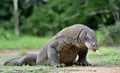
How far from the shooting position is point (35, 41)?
68.0 ft

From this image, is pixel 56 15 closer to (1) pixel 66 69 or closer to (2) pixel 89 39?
(2) pixel 89 39

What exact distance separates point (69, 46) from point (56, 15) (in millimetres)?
16063

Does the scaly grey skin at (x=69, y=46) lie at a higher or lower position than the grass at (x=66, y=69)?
higher

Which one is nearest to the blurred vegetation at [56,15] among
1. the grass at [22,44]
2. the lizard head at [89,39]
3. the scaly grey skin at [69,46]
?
the grass at [22,44]

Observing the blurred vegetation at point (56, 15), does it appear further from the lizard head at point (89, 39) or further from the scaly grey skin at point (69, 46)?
the lizard head at point (89, 39)

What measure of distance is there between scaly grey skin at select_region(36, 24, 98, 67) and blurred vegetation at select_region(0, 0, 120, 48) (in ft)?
41.4

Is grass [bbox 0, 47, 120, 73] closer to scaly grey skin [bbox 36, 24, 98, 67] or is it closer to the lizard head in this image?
scaly grey skin [bbox 36, 24, 98, 67]

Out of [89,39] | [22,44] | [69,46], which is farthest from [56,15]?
[89,39]

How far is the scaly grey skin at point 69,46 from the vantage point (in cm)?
948

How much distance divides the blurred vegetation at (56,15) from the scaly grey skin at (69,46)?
12630mm

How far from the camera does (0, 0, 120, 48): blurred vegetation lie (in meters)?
23.9

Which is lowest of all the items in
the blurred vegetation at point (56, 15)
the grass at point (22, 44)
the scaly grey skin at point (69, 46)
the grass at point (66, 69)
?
the grass at point (66, 69)

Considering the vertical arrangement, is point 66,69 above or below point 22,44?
below

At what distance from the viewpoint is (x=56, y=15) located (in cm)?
2572
